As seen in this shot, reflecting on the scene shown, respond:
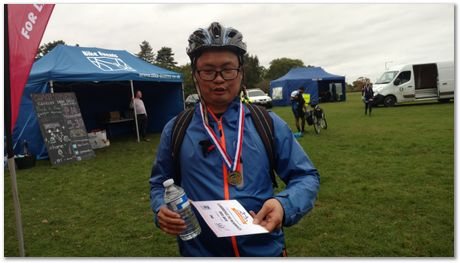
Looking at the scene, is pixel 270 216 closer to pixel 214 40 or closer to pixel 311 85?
pixel 214 40

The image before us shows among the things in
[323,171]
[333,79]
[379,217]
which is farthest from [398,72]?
[379,217]

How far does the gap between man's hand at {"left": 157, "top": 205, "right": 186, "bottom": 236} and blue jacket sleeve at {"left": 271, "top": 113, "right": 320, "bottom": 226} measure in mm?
465

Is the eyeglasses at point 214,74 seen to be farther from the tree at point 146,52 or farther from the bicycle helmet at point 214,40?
the tree at point 146,52

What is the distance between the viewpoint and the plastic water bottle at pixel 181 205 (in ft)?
5.19

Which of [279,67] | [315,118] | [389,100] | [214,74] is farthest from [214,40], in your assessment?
[279,67]

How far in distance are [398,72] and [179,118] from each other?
2427cm

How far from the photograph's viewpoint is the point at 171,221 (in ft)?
5.25

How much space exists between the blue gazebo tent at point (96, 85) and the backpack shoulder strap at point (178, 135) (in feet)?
29.4

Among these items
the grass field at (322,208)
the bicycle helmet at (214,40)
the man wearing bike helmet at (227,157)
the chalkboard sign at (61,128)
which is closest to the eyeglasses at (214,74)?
the man wearing bike helmet at (227,157)

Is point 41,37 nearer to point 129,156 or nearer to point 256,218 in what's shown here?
point 256,218

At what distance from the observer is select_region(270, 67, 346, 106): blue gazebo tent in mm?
31766

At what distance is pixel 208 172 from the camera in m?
1.76

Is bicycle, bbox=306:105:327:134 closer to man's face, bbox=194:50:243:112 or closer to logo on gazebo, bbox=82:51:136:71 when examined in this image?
logo on gazebo, bbox=82:51:136:71

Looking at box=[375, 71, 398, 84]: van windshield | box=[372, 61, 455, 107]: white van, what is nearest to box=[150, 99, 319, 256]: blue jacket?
box=[372, 61, 455, 107]: white van
